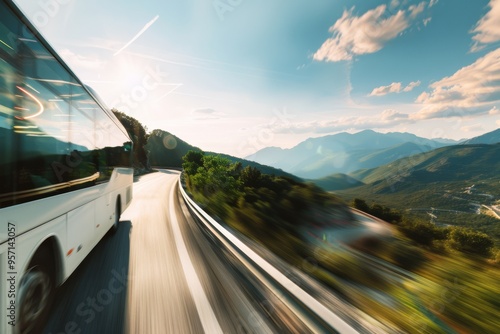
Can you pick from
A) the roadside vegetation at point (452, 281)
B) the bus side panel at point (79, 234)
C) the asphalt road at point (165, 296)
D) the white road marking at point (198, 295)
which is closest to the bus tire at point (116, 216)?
the asphalt road at point (165, 296)

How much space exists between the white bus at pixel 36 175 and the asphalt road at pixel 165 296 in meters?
0.49

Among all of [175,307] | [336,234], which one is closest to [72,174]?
[175,307]

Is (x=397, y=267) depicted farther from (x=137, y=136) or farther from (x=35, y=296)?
(x=137, y=136)

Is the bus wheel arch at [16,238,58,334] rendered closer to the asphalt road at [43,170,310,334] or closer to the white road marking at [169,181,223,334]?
the asphalt road at [43,170,310,334]

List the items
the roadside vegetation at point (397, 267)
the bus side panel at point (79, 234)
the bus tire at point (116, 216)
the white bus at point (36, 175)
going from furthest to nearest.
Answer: the bus tire at point (116, 216), the bus side panel at point (79, 234), the roadside vegetation at point (397, 267), the white bus at point (36, 175)

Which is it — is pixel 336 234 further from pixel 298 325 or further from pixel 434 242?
pixel 298 325

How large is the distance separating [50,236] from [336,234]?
20.7ft

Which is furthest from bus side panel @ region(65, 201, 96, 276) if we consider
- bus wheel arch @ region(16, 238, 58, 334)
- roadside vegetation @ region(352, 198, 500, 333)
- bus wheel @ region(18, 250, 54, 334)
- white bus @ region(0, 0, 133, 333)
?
roadside vegetation @ region(352, 198, 500, 333)

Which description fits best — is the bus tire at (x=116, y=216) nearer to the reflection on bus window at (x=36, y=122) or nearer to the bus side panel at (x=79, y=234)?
the bus side panel at (x=79, y=234)

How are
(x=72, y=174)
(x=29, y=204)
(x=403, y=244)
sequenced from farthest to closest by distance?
(x=403, y=244), (x=72, y=174), (x=29, y=204)

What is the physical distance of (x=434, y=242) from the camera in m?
6.25

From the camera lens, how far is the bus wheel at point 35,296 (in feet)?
9.61

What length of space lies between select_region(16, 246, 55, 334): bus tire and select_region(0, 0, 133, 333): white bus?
0.4 inches

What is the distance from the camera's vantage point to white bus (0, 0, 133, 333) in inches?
106
